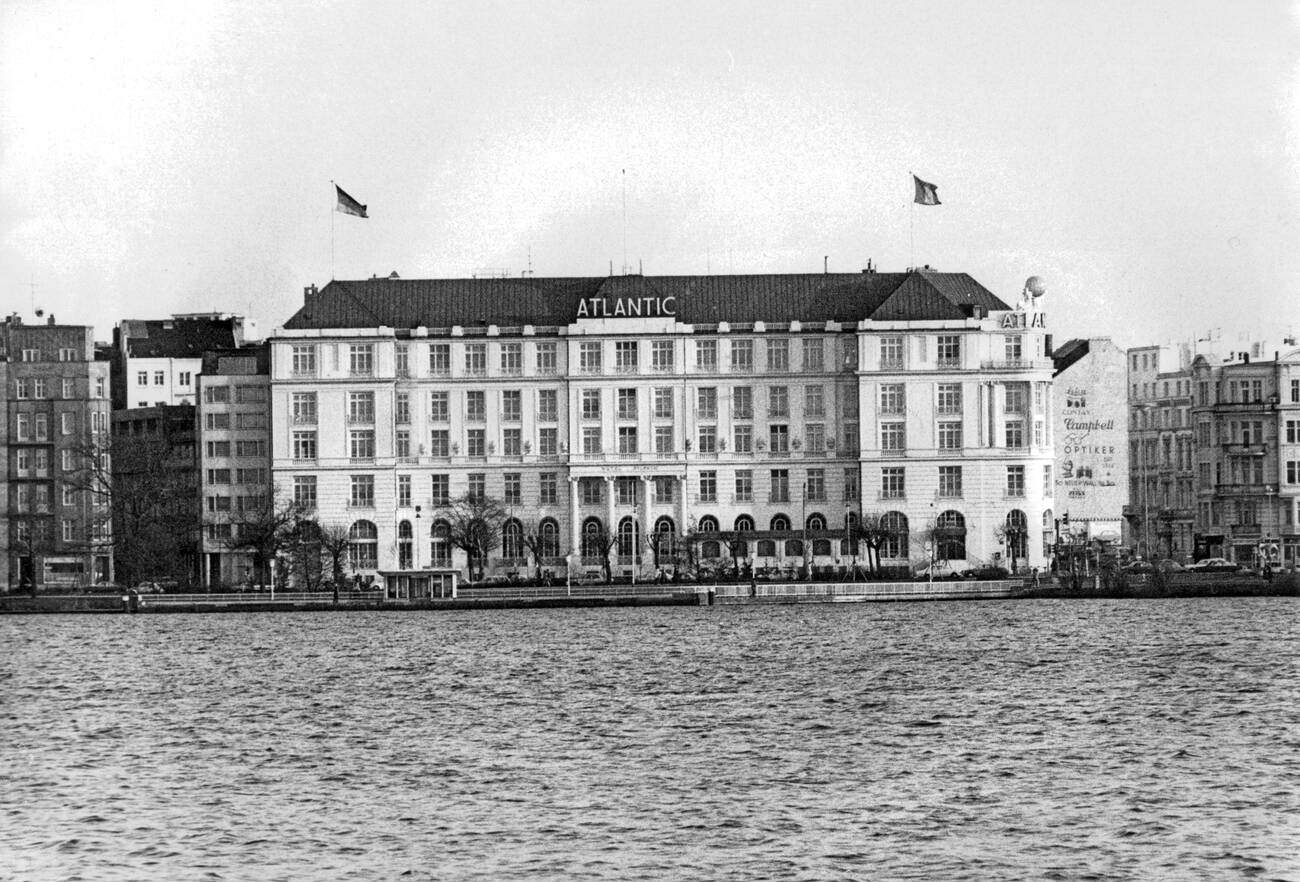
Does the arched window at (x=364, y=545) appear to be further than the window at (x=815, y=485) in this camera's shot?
No

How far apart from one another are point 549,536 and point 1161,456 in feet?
137

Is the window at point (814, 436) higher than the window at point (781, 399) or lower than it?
lower

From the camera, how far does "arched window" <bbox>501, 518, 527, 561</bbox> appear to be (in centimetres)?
15150

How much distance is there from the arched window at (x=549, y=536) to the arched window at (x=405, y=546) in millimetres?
7087

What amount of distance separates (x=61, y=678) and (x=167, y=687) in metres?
5.76

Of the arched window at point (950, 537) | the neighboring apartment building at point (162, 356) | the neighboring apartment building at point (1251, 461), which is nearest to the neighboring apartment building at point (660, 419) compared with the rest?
the arched window at point (950, 537)

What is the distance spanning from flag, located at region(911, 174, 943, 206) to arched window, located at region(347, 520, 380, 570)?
35846 millimetres

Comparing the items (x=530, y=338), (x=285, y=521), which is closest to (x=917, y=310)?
(x=530, y=338)

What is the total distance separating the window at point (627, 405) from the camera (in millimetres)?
154375

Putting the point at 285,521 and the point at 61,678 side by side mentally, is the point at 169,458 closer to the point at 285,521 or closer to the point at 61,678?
the point at 285,521

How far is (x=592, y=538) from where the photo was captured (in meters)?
151

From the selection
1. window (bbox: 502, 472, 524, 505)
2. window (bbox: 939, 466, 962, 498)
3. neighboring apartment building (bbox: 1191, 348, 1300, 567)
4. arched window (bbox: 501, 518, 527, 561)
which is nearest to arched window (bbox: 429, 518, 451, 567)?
arched window (bbox: 501, 518, 527, 561)

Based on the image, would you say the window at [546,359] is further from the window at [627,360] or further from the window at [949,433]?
the window at [949,433]

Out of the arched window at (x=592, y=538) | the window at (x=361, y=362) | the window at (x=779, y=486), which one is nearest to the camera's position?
Answer: the arched window at (x=592, y=538)
